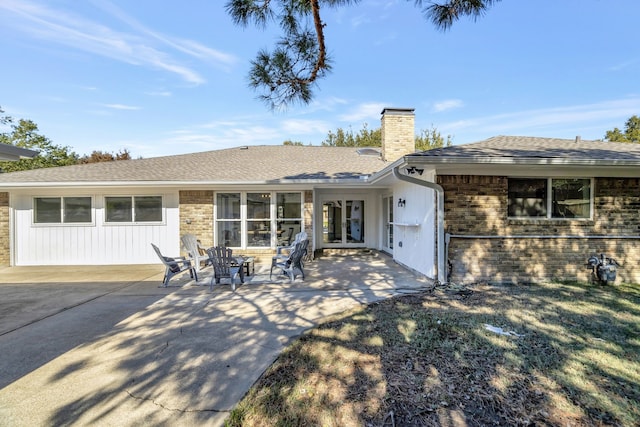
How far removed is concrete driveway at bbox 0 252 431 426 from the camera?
8.39 feet

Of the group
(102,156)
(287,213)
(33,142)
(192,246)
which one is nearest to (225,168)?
(287,213)

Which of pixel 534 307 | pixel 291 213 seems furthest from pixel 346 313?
pixel 291 213

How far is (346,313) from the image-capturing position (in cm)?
474

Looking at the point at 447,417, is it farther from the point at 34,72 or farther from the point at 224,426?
the point at 34,72

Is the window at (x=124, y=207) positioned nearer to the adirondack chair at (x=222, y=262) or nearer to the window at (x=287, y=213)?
the window at (x=287, y=213)

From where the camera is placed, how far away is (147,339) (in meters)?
3.88

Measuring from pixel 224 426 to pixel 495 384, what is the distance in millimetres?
2314

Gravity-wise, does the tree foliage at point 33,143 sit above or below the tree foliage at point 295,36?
above

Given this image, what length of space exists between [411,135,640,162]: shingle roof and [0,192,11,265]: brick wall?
38.7 ft

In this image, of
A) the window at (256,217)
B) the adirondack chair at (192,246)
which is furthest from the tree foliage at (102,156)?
the adirondack chair at (192,246)

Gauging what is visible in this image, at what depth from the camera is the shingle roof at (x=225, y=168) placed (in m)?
9.18

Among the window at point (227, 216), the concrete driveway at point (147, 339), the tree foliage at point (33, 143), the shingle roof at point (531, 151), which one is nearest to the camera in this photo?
the concrete driveway at point (147, 339)

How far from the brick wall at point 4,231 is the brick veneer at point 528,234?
40.3 ft

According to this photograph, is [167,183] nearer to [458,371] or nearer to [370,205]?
[370,205]
